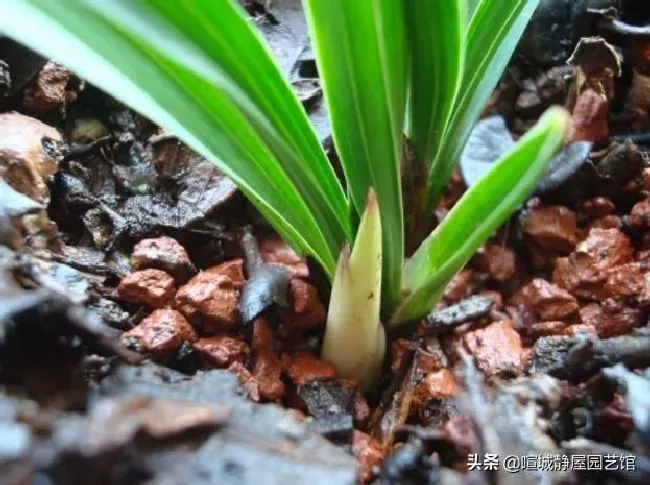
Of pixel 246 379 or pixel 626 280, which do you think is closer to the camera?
pixel 246 379

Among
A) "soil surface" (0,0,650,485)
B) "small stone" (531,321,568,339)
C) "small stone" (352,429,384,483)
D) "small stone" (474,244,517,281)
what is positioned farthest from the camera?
"small stone" (474,244,517,281)

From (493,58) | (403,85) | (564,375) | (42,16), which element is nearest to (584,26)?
(493,58)

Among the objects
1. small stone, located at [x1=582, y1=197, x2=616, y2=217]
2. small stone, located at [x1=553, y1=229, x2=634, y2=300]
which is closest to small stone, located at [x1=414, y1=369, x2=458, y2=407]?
small stone, located at [x1=553, y1=229, x2=634, y2=300]

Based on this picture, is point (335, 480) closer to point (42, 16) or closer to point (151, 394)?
point (151, 394)

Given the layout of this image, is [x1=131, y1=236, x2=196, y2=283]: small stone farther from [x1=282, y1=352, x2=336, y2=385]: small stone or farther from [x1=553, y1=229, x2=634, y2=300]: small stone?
[x1=553, y1=229, x2=634, y2=300]: small stone

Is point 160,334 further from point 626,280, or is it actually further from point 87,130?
point 626,280

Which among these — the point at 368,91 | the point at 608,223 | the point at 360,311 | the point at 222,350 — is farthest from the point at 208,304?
the point at 608,223
